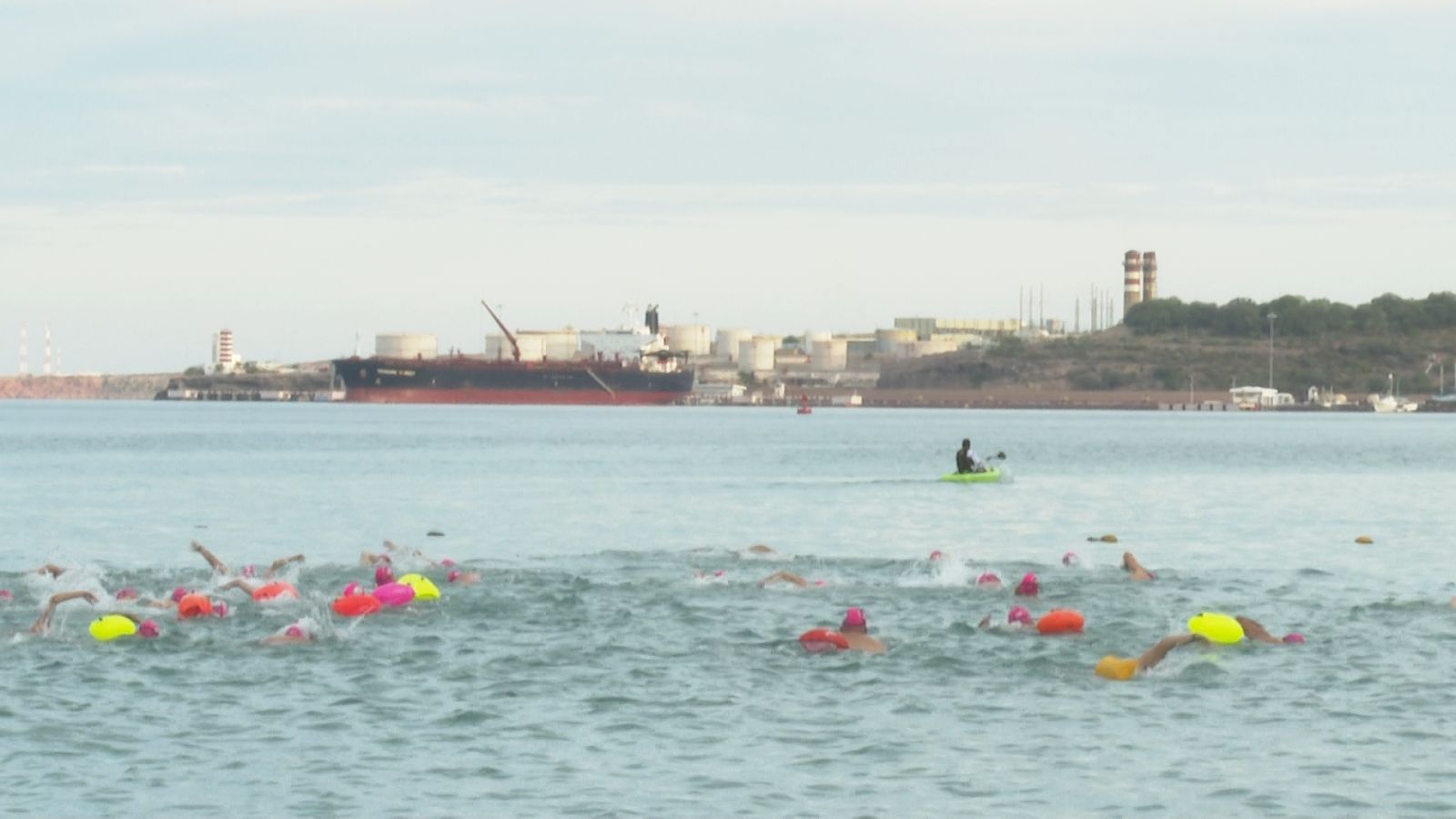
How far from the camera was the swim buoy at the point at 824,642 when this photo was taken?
1004 inches

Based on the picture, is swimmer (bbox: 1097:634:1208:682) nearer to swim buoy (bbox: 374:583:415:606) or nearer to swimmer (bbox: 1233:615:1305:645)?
swimmer (bbox: 1233:615:1305:645)

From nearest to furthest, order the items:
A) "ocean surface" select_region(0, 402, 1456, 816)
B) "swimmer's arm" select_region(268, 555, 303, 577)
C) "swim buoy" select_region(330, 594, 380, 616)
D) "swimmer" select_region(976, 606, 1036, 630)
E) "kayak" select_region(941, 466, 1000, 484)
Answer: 1. "ocean surface" select_region(0, 402, 1456, 816)
2. "swimmer" select_region(976, 606, 1036, 630)
3. "swim buoy" select_region(330, 594, 380, 616)
4. "swimmer's arm" select_region(268, 555, 303, 577)
5. "kayak" select_region(941, 466, 1000, 484)

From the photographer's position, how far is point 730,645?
87.0ft

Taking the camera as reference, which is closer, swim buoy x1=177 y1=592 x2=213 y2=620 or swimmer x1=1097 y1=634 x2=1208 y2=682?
swimmer x1=1097 y1=634 x2=1208 y2=682

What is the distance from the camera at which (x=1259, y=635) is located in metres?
26.9

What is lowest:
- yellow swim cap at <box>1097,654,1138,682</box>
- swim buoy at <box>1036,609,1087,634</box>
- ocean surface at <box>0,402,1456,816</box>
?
ocean surface at <box>0,402,1456,816</box>

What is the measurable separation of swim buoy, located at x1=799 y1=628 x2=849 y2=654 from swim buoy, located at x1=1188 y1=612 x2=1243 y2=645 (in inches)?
188

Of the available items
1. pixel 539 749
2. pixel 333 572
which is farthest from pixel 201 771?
pixel 333 572

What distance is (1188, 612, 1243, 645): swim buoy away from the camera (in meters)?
26.3

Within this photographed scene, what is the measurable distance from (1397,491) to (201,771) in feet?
203

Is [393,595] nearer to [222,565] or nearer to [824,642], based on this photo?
[222,565]

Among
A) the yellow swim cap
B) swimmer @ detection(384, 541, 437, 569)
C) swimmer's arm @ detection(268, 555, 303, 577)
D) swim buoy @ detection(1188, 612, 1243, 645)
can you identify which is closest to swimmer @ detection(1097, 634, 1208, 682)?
the yellow swim cap

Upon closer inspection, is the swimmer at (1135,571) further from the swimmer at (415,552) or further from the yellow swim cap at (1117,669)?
the swimmer at (415,552)

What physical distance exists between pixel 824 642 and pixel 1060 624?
12.2ft
